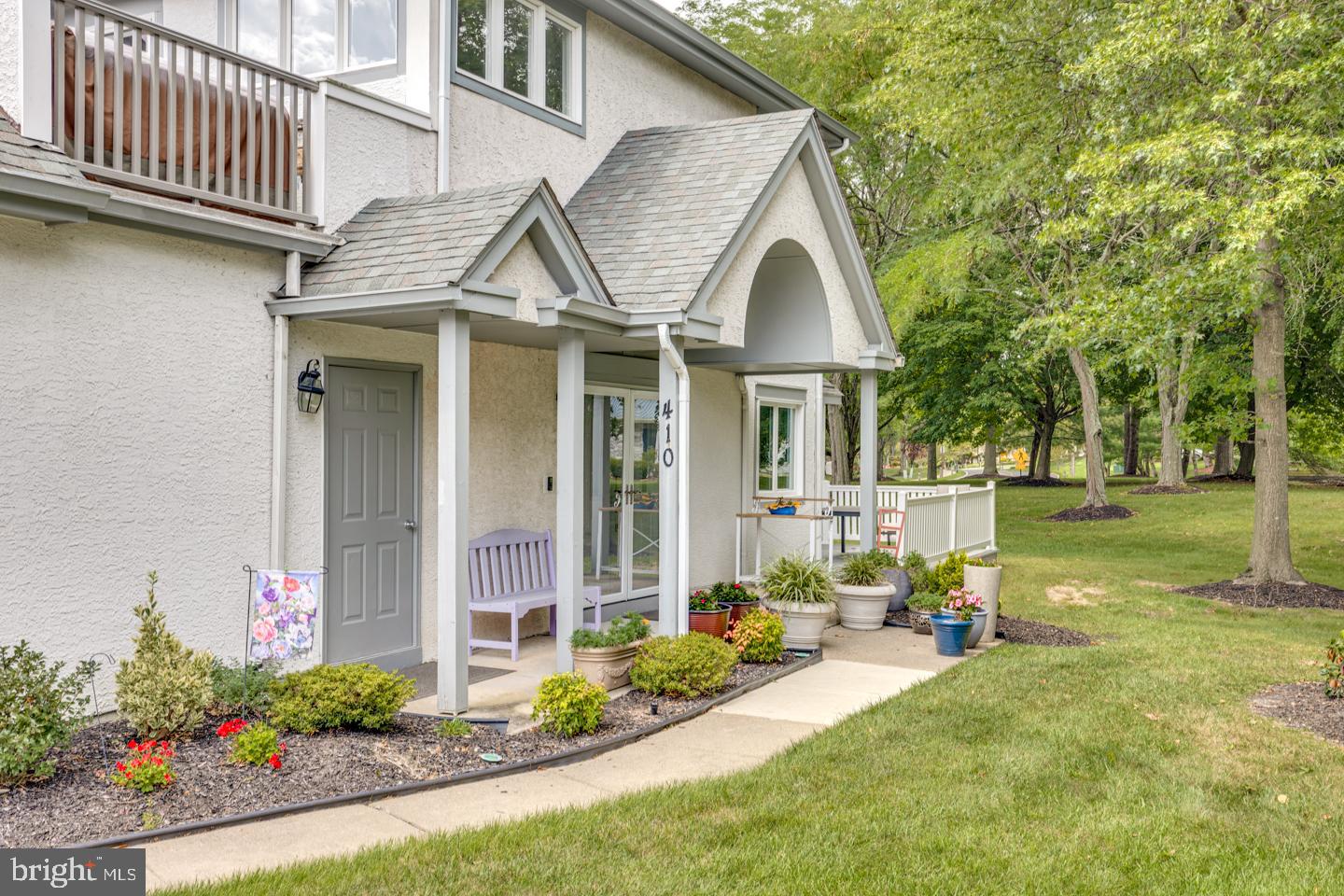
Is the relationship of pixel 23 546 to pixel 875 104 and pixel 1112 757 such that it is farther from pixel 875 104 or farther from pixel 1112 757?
pixel 875 104

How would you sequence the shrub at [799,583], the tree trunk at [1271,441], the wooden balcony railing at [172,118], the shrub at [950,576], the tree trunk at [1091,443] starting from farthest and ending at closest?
the tree trunk at [1091,443]
the tree trunk at [1271,441]
the shrub at [950,576]
the shrub at [799,583]
the wooden balcony railing at [172,118]

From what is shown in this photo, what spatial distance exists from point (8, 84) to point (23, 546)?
9.06ft

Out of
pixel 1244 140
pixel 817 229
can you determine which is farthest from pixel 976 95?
pixel 817 229

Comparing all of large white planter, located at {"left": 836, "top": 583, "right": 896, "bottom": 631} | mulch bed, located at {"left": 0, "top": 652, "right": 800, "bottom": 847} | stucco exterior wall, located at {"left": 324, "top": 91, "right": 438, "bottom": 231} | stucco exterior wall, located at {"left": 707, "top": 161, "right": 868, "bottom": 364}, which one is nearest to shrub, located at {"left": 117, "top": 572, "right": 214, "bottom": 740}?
mulch bed, located at {"left": 0, "top": 652, "right": 800, "bottom": 847}

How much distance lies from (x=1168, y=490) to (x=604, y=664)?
25262 millimetres

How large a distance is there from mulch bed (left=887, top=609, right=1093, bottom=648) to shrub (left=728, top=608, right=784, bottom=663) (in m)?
2.79

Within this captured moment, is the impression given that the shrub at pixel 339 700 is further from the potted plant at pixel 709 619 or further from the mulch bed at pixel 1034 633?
the mulch bed at pixel 1034 633

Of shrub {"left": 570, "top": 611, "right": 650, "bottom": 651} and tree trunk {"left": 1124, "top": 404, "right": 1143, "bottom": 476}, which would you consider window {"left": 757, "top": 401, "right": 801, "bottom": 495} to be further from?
tree trunk {"left": 1124, "top": 404, "right": 1143, "bottom": 476}

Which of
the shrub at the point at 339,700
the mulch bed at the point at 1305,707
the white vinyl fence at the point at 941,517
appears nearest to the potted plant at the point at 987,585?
the mulch bed at the point at 1305,707

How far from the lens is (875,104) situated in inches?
749

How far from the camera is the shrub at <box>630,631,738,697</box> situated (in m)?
7.78

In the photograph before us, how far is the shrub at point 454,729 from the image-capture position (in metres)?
6.54

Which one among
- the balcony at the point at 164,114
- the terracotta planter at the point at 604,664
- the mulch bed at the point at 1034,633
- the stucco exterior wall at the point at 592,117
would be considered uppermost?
the stucco exterior wall at the point at 592,117

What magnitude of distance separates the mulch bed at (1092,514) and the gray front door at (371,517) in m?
19.5
